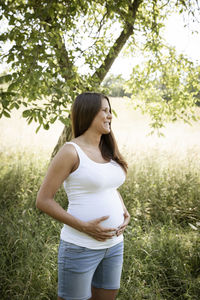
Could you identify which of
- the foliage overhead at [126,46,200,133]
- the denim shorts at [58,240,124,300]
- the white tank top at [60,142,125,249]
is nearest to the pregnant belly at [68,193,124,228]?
the white tank top at [60,142,125,249]

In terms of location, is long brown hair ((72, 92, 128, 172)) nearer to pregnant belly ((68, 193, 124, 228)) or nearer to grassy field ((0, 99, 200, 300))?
pregnant belly ((68, 193, 124, 228))

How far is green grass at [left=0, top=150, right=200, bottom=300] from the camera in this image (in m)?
2.85

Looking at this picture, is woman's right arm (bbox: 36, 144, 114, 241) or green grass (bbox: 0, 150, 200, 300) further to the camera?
green grass (bbox: 0, 150, 200, 300)

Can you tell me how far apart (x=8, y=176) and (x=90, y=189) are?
13.6 ft

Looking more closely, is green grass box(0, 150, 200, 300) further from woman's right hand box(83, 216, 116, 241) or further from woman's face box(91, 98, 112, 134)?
woman's face box(91, 98, 112, 134)

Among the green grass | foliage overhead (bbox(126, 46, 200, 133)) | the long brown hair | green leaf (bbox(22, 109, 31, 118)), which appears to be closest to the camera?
the long brown hair

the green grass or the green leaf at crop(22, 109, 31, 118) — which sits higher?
the green leaf at crop(22, 109, 31, 118)

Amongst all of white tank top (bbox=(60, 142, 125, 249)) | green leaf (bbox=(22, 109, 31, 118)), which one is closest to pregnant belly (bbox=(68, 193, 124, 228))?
white tank top (bbox=(60, 142, 125, 249))

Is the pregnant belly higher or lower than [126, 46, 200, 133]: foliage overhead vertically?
lower

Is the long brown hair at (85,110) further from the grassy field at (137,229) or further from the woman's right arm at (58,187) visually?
the grassy field at (137,229)

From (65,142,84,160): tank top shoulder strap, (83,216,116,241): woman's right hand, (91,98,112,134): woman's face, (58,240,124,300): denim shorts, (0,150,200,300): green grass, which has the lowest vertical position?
(0,150,200,300): green grass

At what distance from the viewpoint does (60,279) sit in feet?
5.63

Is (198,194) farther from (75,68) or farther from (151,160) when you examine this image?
(75,68)

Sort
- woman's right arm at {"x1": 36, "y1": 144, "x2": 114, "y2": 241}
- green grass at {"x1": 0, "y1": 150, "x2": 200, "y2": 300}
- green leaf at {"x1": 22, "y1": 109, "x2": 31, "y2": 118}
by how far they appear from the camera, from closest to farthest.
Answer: woman's right arm at {"x1": 36, "y1": 144, "x2": 114, "y2": 241} → green leaf at {"x1": 22, "y1": 109, "x2": 31, "y2": 118} → green grass at {"x1": 0, "y1": 150, "x2": 200, "y2": 300}
